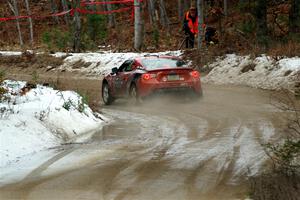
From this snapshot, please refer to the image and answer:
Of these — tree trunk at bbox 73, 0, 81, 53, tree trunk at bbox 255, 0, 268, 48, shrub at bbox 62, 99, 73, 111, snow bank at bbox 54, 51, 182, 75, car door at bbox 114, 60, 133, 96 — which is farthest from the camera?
tree trunk at bbox 73, 0, 81, 53

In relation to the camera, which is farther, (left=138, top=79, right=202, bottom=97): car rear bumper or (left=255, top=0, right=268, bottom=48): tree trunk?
(left=255, top=0, right=268, bottom=48): tree trunk

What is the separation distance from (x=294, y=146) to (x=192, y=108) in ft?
27.1

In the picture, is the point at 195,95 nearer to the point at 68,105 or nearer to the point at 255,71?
the point at 255,71

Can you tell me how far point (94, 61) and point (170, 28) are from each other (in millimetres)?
15919

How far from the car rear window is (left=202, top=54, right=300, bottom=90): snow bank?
3.38 m

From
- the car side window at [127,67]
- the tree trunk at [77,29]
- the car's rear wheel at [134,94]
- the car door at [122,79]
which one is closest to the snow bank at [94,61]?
the tree trunk at [77,29]

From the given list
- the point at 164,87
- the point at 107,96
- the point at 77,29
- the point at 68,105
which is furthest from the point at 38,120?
the point at 77,29

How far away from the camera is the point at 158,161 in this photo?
27.3 feet

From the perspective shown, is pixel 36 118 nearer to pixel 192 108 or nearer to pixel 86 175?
pixel 86 175

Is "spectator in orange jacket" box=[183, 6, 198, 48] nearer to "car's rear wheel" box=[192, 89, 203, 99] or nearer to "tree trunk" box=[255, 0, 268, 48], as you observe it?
"tree trunk" box=[255, 0, 268, 48]

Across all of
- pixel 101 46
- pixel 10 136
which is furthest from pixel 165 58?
pixel 101 46

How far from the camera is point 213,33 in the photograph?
2498 cm

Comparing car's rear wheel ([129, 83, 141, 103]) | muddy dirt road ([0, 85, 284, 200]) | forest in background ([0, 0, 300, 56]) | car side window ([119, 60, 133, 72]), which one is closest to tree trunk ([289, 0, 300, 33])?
forest in background ([0, 0, 300, 56])

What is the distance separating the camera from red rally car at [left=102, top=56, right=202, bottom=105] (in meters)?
15.9
